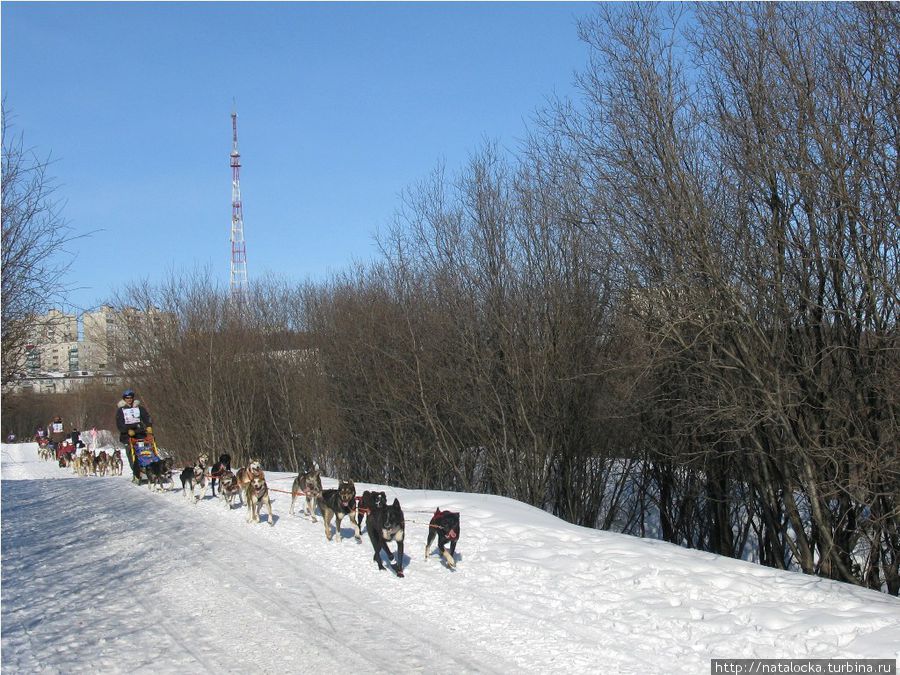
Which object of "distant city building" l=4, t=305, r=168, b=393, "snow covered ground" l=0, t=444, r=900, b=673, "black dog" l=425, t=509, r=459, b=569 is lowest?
"snow covered ground" l=0, t=444, r=900, b=673


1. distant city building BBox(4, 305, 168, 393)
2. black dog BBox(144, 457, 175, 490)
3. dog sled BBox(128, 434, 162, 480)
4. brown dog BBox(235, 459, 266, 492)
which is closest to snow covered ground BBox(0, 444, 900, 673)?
brown dog BBox(235, 459, 266, 492)

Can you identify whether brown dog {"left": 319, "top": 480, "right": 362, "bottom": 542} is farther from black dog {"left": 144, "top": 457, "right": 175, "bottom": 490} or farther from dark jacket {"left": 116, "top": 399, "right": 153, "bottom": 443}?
dark jacket {"left": 116, "top": 399, "right": 153, "bottom": 443}

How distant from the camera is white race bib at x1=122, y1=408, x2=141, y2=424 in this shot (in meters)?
16.2

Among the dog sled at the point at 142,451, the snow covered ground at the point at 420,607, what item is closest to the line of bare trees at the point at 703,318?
the snow covered ground at the point at 420,607

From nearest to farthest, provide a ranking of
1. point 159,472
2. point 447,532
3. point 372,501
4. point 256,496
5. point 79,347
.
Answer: point 447,532 → point 372,501 → point 256,496 → point 159,472 → point 79,347

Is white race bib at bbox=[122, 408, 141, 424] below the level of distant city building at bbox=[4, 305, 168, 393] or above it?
below

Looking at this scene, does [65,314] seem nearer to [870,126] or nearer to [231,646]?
[231,646]

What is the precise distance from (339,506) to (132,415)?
816cm

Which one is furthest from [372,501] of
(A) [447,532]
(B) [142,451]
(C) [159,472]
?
(B) [142,451]

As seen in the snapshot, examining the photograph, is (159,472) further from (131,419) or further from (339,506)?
(339,506)

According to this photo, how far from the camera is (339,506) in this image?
33.6 feet

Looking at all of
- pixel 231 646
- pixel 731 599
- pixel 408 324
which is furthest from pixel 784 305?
pixel 408 324

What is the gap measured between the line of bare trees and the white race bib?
7.18m

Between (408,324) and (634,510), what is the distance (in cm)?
803
